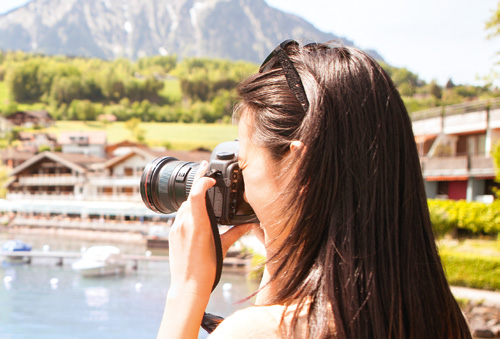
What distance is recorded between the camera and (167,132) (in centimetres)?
4334

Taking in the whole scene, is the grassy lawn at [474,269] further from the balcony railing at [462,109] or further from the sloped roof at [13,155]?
the sloped roof at [13,155]

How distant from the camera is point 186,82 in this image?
178ft

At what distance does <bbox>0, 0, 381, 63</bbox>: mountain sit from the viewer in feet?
384

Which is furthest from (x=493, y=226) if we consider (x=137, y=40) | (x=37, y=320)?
(x=137, y=40)

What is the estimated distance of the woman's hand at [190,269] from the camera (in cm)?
50

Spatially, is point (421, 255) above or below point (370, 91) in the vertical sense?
below

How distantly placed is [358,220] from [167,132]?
143 ft

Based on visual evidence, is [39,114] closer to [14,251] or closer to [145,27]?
[14,251]

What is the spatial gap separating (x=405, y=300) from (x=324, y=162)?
14 centimetres

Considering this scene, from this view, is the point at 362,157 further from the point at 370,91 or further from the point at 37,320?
the point at 37,320

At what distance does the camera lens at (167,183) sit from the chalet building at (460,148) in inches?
461

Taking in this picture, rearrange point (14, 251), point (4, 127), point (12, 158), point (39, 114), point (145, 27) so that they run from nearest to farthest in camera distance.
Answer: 1. point (14, 251)
2. point (12, 158)
3. point (4, 127)
4. point (39, 114)
5. point (145, 27)

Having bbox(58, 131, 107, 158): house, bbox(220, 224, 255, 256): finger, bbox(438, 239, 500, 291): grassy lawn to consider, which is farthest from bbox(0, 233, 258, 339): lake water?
bbox(58, 131, 107, 158): house

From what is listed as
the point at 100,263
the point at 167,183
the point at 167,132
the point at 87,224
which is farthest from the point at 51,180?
the point at 167,183
